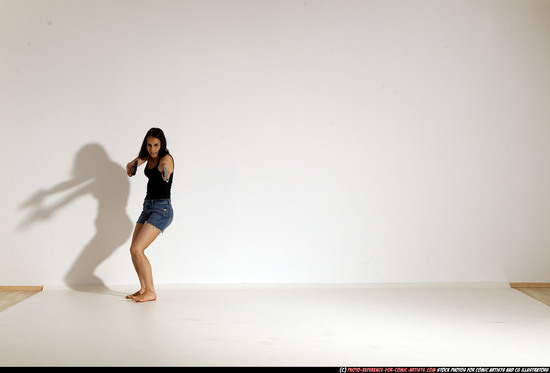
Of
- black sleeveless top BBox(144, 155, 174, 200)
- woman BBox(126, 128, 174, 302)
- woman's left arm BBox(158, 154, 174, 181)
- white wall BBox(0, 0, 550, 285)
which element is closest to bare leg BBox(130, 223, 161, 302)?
woman BBox(126, 128, 174, 302)

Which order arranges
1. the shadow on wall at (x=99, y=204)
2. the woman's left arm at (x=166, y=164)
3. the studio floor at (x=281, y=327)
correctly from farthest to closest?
the shadow on wall at (x=99, y=204)
the woman's left arm at (x=166, y=164)
the studio floor at (x=281, y=327)

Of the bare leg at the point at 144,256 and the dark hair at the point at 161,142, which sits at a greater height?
the dark hair at the point at 161,142

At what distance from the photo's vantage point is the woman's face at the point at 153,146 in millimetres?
4457

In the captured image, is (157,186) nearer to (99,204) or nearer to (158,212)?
(158,212)

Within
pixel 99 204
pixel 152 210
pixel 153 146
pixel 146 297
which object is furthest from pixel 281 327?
pixel 99 204

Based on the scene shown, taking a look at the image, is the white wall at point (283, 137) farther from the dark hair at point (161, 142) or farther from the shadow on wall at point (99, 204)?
the dark hair at point (161, 142)

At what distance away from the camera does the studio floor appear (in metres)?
3.03

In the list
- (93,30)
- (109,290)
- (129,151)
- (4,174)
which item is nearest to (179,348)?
(109,290)

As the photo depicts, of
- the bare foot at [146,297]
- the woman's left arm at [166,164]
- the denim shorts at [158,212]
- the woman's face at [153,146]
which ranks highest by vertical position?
the woman's face at [153,146]

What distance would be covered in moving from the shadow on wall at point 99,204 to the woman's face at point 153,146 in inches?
27.9

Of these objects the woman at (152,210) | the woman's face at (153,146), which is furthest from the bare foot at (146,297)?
the woman's face at (153,146)

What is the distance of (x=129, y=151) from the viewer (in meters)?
5.06

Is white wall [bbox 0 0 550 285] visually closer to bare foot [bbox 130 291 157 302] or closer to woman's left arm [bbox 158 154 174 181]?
bare foot [bbox 130 291 157 302]

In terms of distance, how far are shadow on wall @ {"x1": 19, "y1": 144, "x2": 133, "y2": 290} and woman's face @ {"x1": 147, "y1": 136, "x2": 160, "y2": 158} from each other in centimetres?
71
